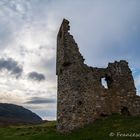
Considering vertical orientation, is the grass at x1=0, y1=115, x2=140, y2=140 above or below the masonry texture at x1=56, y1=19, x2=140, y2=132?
below

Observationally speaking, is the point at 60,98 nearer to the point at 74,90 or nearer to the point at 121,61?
the point at 74,90

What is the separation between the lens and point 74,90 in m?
34.4

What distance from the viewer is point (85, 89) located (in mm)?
34875

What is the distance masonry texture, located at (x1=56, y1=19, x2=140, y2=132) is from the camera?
34.2m

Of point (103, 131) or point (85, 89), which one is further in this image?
point (85, 89)

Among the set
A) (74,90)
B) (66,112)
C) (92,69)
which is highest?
(92,69)

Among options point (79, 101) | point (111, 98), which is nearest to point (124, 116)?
point (111, 98)

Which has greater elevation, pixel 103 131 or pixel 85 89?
pixel 85 89

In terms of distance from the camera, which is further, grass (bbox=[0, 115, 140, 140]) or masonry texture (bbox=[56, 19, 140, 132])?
masonry texture (bbox=[56, 19, 140, 132])

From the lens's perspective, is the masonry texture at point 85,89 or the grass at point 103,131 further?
the masonry texture at point 85,89

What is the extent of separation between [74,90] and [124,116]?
678 cm

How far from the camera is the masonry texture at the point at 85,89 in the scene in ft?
112

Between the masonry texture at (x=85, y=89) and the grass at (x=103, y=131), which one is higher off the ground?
the masonry texture at (x=85, y=89)

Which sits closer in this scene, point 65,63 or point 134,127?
point 134,127
